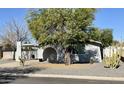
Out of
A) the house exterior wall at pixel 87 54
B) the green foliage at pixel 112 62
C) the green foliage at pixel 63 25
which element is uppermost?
the green foliage at pixel 63 25

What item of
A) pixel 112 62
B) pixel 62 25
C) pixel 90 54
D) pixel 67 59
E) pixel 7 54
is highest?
pixel 62 25

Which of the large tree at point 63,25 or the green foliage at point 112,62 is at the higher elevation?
the large tree at point 63,25

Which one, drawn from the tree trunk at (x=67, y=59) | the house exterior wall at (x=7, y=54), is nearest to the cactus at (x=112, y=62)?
the tree trunk at (x=67, y=59)

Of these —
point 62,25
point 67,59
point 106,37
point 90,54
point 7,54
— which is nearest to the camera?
point 62,25

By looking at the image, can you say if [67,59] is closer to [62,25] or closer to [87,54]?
[62,25]

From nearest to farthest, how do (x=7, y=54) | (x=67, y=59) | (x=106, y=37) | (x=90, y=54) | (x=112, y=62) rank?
(x=112, y=62), (x=67, y=59), (x=90, y=54), (x=7, y=54), (x=106, y=37)

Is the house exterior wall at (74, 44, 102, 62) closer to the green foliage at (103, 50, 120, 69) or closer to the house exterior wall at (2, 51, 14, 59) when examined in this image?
the green foliage at (103, 50, 120, 69)

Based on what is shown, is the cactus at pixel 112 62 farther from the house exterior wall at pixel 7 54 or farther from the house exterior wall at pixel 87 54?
the house exterior wall at pixel 7 54

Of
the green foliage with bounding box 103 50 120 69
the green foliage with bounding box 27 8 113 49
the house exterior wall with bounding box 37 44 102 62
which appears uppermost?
the green foliage with bounding box 27 8 113 49

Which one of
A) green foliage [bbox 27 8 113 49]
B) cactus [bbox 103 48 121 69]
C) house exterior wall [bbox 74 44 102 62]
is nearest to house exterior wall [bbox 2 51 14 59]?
house exterior wall [bbox 74 44 102 62]

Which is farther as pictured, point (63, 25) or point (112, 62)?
point (63, 25)

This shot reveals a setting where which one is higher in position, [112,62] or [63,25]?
[63,25]

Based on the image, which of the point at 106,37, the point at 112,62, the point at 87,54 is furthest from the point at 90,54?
the point at 106,37
